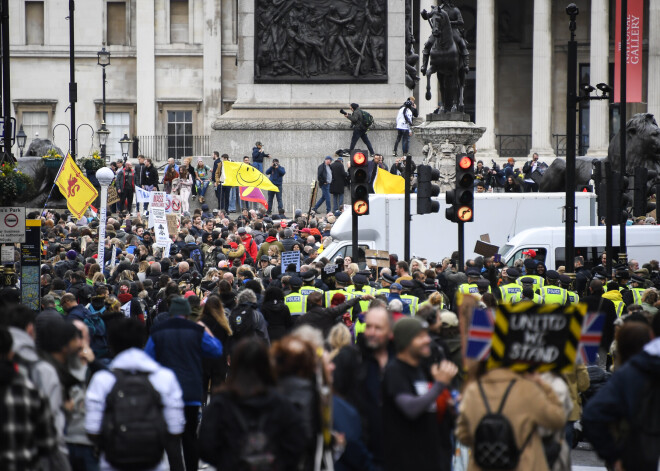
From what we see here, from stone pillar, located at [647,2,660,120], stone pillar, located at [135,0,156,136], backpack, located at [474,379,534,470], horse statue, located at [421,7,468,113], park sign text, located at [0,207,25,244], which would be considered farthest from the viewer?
stone pillar, located at [135,0,156,136]

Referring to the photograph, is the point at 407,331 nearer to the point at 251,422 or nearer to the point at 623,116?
the point at 251,422

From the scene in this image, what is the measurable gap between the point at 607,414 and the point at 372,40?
28052 mm

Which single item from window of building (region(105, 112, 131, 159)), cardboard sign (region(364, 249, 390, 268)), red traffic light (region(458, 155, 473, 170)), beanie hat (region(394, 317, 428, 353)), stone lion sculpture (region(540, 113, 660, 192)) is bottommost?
cardboard sign (region(364, 249, 390, 268))

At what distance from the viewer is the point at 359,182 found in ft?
62.2

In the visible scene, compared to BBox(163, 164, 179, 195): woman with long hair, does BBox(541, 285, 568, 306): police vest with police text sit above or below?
below

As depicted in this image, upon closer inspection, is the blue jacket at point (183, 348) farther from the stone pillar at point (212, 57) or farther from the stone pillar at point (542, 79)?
the stone pillar at point (212, 57)

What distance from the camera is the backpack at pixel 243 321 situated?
46.8 ft

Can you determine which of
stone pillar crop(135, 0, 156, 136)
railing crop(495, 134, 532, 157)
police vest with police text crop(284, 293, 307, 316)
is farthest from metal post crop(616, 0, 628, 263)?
railing crop(495, 134, 532, 157)

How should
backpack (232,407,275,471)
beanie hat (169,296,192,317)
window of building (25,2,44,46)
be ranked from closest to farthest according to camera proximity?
backpack (232,407,275,471)
beanie hat (169,296,192,317)
window of building (25,2,44,46)

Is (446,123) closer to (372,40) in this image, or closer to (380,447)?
(372,40)

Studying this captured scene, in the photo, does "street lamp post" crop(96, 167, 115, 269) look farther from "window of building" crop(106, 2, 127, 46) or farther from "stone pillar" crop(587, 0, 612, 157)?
"window of building" crop(106, 2, 127, 46)

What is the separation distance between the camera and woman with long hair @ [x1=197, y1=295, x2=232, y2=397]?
1339 cm

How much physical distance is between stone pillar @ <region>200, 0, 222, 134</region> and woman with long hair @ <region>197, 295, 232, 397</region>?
Answer: 49022mm

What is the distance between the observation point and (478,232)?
2733 cm
